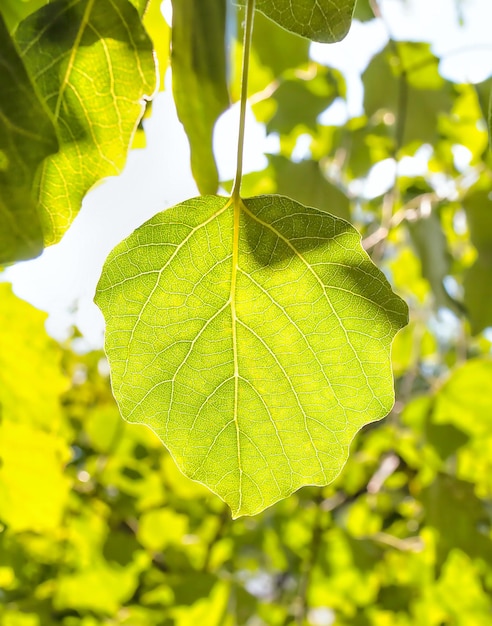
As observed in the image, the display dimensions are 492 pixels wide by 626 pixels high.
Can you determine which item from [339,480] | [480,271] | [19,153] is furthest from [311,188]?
[339,480]

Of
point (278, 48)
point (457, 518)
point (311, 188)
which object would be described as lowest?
point (457, 518)

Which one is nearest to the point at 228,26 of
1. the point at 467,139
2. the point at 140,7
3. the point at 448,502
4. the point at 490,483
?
the point at 140,7

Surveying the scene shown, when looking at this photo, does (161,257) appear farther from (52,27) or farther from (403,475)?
(403,475)

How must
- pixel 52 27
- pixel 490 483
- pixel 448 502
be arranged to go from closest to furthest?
pixel 52 27, pixel 448 502, pixel 490 483

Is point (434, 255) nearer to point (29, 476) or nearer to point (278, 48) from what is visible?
point (278, 48)

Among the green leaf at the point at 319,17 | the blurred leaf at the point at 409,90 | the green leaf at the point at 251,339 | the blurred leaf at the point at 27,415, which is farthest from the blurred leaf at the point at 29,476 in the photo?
the blurred leaf at the point at 409,90
